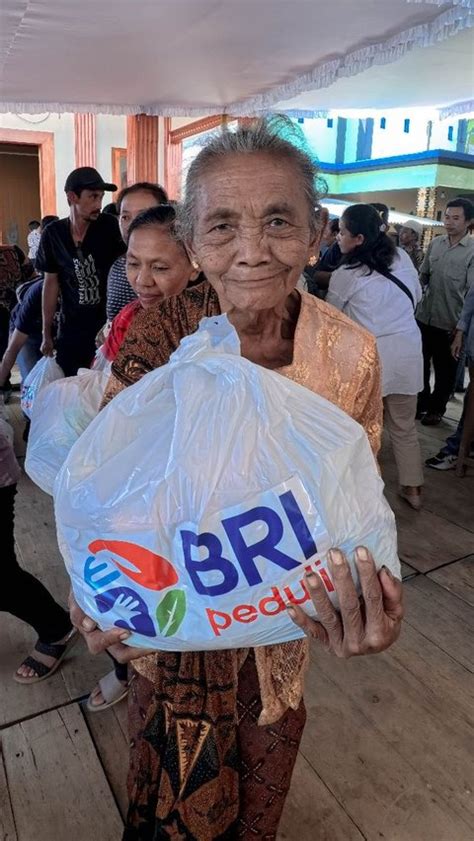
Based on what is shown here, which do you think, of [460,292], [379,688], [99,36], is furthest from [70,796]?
[460,292]

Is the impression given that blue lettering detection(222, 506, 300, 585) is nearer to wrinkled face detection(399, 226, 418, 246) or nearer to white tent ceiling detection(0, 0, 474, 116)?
white tent ceiling detection(0, 0, 474, 116)

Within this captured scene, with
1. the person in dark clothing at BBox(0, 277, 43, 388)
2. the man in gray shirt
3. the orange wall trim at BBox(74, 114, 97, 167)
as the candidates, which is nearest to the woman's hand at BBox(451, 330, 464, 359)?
the man in gray shirt

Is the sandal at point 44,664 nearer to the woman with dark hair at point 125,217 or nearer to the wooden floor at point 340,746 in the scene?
the wooden floor at point 340,746

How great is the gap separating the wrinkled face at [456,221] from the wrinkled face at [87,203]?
3083 millimetres

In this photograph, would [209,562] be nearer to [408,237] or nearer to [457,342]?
[457,342]

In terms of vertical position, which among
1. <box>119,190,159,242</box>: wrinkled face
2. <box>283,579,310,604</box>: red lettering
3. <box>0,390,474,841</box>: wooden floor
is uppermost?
<box>119,190,159,242</box>: wrinkled face

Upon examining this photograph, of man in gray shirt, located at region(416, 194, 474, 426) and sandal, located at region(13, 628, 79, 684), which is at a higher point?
man in gray shirt, located at region(416, 194, 474, 426)

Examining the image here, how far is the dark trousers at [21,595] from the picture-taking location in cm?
197

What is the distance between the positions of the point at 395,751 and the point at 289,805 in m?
0.40

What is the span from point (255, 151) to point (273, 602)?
0.72m

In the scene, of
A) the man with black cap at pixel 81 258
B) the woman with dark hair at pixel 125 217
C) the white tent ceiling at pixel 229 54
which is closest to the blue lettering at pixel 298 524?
the woman with dark hair at pixel 125 217

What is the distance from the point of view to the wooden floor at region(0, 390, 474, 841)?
1.58 metres

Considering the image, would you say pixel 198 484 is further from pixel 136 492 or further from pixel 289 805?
pixel 289 805

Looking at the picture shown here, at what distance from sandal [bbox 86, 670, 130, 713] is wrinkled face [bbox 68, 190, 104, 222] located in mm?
2437
